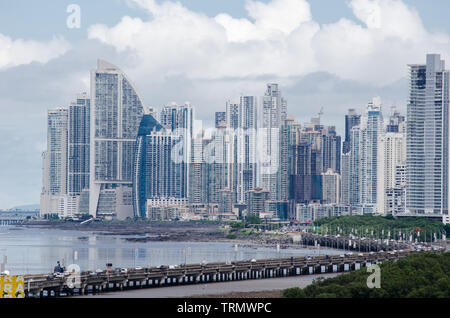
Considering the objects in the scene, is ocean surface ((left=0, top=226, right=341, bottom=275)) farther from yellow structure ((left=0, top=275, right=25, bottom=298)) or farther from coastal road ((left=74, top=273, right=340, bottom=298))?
yellow structure ((left=0, top=275, right=25, bottom=298))

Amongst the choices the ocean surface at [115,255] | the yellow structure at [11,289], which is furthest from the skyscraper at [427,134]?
the yellow structure at [11,289]

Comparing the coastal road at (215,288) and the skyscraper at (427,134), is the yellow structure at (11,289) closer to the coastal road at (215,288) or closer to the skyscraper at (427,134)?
the coastal road at (215,288)

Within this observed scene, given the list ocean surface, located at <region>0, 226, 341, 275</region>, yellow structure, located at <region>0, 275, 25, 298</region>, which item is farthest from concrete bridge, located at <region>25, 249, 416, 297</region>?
ocean surface, located at <region>0, 226, 341, 275</region>

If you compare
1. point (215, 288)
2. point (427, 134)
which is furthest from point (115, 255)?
point (427, 134)

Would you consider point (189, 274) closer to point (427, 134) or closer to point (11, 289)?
point (11, 289)
